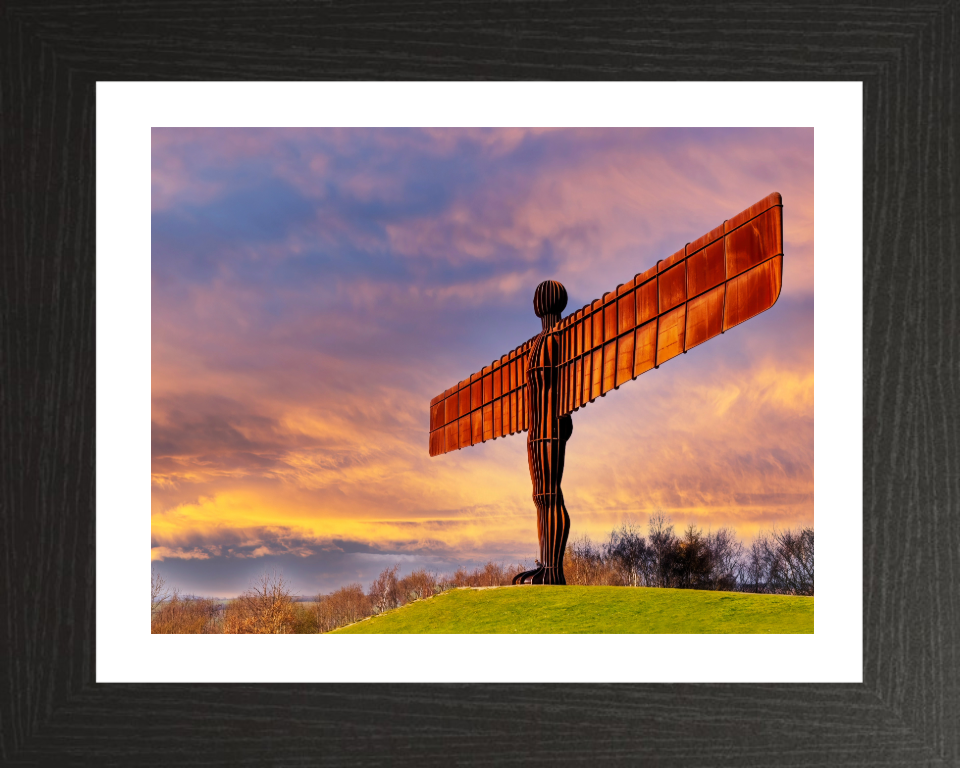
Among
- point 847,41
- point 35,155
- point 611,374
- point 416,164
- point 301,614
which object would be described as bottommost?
point 301,614

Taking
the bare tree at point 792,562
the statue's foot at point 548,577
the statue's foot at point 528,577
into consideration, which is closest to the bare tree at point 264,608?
the statue's foot at point 528,577

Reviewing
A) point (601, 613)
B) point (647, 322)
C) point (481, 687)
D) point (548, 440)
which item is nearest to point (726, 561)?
point (548, 440)

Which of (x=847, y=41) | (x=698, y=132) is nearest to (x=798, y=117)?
(x=847, y=41)

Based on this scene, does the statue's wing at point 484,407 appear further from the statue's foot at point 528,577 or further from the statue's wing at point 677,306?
the statue's foot at point 528,577

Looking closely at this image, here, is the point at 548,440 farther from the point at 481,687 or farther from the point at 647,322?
the point at 481,687

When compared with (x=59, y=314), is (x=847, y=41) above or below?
above

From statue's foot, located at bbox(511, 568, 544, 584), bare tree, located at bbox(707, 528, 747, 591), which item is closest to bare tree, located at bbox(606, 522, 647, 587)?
bare tree, located at bbox(707, 528, 747, 591)

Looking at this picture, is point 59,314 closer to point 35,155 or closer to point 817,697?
point 35,155

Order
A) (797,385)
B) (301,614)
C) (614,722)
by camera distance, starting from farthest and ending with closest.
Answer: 1. (797,385)
2. (301,614)
3. (614,722)
